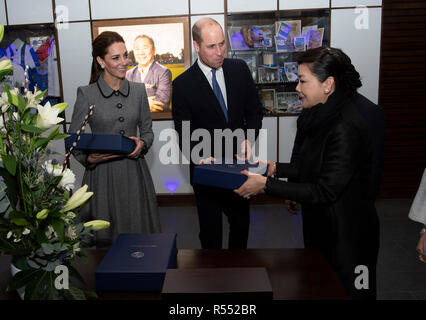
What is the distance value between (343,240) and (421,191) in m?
0.38

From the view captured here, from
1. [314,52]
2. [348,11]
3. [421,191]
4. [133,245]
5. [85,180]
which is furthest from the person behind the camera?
[348,11]

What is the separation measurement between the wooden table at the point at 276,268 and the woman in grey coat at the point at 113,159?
0.89 metres

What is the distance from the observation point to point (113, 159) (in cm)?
233

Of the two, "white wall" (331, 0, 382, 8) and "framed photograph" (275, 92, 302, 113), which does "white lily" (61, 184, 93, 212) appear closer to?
"framed photograph" (275, 92, 302, 113)

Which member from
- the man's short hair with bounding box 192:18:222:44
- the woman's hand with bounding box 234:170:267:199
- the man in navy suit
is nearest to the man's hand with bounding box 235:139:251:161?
the man in navy suit

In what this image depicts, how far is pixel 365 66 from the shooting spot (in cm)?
429

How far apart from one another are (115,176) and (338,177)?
136 centimetres

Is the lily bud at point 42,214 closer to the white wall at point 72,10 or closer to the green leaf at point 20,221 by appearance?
the green leaf at point 20,221

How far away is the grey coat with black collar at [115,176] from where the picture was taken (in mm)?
2328

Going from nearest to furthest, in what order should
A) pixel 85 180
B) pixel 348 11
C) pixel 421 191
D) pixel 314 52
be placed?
pixel 421 191 → pixel 314 52 → pixel 85 180 → pixel 348 11

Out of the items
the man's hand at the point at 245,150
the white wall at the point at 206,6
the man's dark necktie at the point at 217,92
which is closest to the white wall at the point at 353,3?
the white wall at the point at 206,6

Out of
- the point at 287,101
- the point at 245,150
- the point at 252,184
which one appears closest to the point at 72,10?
the point at 287,101
